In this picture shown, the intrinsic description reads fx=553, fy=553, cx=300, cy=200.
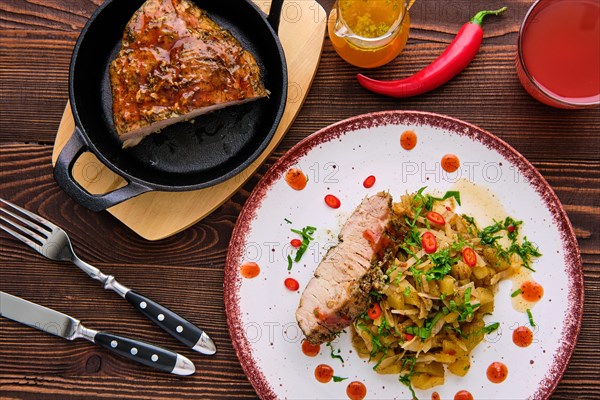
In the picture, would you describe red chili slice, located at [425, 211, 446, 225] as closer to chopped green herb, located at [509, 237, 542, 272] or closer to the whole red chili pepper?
chopped green herb, located at [509, 237, 542, 272]

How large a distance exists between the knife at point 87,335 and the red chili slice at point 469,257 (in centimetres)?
180

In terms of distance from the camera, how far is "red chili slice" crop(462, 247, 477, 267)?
307cm

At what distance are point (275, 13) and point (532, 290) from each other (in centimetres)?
221

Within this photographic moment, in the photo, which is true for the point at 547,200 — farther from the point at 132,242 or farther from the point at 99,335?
the point at 99,335

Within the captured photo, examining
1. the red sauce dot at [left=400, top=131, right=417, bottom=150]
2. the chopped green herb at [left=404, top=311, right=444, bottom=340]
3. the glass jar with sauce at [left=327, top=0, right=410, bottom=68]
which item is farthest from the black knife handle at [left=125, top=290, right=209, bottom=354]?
the glass jar with sauce at [left=327, top=0, right=410, bottom=68]

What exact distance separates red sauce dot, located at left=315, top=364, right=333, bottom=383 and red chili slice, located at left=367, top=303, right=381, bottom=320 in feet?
1.51

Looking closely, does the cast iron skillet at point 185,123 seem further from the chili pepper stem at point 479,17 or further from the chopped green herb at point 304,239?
the chili pepper stem at point 479,17

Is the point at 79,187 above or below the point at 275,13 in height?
below

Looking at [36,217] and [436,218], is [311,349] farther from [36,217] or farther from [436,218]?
[36,217]

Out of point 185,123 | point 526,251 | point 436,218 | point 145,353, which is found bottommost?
point 145,353

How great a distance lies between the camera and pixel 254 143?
3.40m

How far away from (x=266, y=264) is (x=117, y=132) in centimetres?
119

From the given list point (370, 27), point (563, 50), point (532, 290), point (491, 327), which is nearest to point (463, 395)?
point (491, 327)

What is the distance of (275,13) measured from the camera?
10.5 ft
